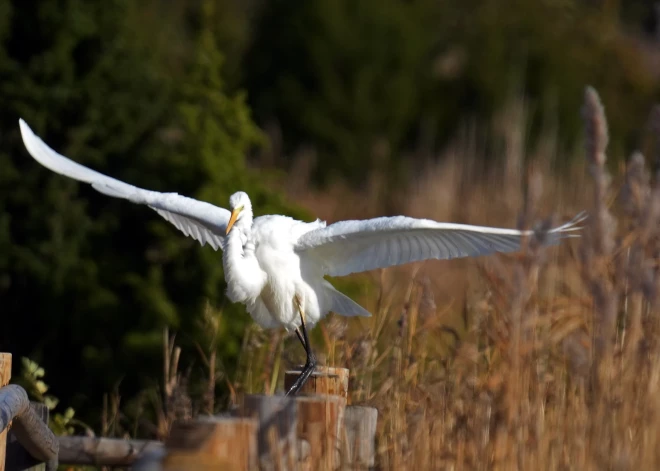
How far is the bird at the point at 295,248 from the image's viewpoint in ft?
11.8

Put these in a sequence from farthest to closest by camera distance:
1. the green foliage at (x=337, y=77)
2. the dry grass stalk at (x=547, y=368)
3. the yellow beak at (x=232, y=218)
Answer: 1. the green foliage at (x=337, y=77)
2. the yellow beak at (x=232, y=218)
3. the dry grass stalk at (x=547, y=368)

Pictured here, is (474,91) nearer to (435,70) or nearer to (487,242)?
(435,70)

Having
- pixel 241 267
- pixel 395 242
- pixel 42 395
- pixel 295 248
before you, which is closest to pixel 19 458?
pixel 42 395

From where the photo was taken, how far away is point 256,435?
203cm

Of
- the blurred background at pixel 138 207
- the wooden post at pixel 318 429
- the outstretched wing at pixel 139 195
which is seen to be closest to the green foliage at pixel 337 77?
the blurred background at pixel 138 207

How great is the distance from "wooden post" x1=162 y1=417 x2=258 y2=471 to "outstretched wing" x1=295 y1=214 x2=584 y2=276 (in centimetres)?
158

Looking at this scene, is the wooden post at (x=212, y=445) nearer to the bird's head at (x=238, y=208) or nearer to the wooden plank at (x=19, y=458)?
the wooden plank at (x=19, y=458)

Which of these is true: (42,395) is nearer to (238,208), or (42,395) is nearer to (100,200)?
(238,208)

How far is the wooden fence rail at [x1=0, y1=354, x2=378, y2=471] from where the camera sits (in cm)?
181

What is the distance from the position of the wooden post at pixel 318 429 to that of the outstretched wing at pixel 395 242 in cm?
125

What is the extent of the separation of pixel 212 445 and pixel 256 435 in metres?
0.25

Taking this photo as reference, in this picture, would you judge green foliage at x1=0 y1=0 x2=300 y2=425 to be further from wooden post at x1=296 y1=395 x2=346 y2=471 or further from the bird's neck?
wooden post at x1=296 y1=395 x2=346 y2=471

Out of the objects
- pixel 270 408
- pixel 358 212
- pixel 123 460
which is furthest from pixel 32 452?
pixel 358 212

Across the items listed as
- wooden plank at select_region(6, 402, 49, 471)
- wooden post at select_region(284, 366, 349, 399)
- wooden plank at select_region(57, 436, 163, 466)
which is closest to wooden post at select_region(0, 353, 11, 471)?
wooden plank at select_region(6, 402, 49, 471)
